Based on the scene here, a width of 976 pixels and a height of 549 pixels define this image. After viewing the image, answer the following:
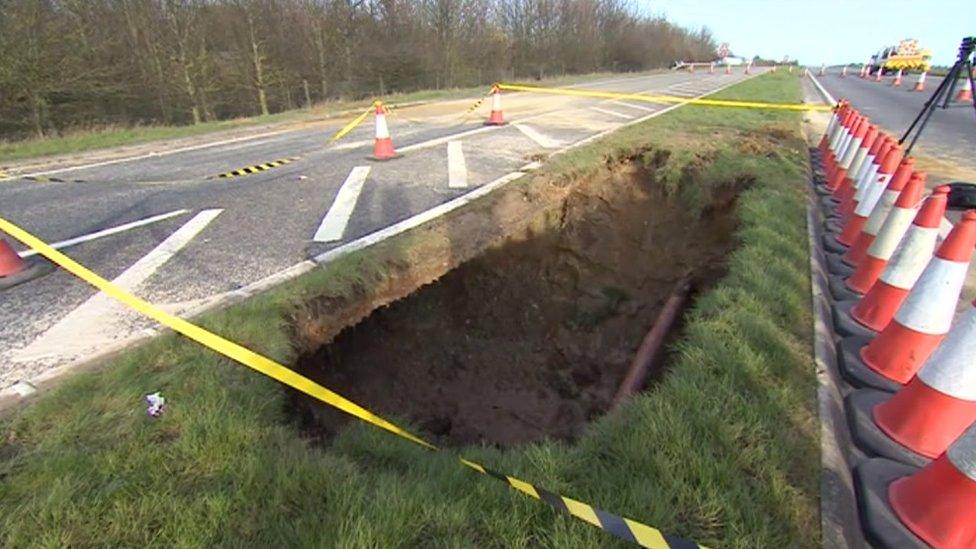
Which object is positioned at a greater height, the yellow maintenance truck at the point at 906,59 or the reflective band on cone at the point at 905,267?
the yellow maintenance truck at the point at 906,59

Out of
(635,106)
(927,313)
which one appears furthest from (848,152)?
(635,106)

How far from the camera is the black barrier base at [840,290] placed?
11.8 ft

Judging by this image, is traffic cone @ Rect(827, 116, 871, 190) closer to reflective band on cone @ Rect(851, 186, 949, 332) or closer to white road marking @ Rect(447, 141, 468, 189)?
reflective band on cone @ Rect(851, 186, 949, 332)

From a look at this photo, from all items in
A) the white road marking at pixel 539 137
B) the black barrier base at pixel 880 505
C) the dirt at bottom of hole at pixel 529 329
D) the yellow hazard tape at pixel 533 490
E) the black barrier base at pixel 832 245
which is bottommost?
the dirt at bottom of hole at pixel 529 329

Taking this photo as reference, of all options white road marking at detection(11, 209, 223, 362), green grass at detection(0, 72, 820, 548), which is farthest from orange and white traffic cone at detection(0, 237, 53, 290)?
green grass at detection(0, 72, 820, 548)

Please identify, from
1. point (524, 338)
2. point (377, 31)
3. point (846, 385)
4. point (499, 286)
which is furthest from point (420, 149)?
point (377, 31)

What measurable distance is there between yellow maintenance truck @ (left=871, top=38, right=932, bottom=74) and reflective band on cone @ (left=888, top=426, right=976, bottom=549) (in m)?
50.2

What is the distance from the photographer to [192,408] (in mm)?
2336

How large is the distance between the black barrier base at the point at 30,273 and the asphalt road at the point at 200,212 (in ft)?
0.32

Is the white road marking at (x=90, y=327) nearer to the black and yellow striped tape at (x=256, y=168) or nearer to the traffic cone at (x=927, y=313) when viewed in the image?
the black and yellow striped tape at (x=256, y=168)

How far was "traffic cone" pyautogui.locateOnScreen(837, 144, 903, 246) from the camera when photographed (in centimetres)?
433

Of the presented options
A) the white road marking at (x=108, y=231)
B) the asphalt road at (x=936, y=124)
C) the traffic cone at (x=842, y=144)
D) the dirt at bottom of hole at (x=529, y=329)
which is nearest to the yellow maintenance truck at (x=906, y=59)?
the asphalt road at (x=936, y=124)

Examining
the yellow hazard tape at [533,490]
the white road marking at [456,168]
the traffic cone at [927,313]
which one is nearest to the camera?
the yellow hazard tape at [533,490]

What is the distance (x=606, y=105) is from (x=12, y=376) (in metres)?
15.1
